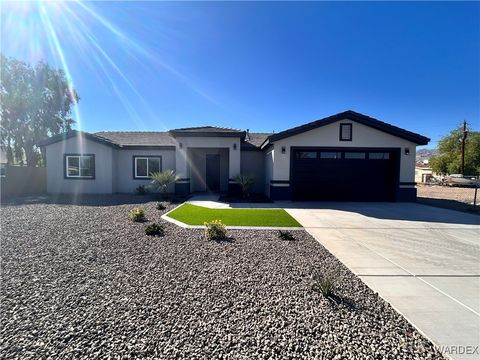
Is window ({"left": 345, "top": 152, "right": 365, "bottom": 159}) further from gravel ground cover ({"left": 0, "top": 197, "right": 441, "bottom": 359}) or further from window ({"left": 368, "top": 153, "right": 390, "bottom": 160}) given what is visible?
gravel ground cover ({"left": 0, "top": 197, "right": 441, "bottom": 359})

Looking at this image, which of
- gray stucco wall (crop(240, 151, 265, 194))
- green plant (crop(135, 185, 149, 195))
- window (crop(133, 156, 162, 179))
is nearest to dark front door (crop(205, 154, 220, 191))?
gray stucco wall (crop(240, 151, 265, 194))

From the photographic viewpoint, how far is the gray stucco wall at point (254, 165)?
15992 millimetres

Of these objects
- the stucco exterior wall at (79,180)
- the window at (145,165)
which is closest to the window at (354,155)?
the window at (145,165)

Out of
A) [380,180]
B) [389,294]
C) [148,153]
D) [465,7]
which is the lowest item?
[389,294]

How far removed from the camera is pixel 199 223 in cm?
777

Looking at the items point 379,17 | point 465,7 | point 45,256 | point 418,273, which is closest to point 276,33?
point 379,17

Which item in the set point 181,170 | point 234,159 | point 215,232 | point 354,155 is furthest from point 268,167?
point 215,232

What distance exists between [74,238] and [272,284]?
17.7 ft

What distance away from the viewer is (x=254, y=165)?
1603 centimetres

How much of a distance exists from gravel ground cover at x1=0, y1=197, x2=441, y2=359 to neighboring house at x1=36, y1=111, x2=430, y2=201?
312 inches

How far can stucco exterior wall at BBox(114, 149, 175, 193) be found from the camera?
15859 mm

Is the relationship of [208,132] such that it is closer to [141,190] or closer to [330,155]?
[141,190]

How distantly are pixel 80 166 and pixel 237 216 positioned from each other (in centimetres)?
1224

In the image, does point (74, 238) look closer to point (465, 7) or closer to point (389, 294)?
point (389, 294)
